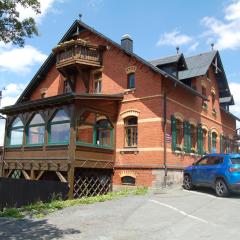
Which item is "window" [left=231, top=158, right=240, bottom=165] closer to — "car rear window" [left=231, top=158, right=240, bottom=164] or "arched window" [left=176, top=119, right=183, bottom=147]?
"car rear window" [left=231, top=158, right=240, bottom=164]

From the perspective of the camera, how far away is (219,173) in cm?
1622

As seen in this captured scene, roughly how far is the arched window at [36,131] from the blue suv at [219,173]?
28.6 feet

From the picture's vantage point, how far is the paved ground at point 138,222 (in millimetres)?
9320

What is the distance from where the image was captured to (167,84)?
2095 centimetres

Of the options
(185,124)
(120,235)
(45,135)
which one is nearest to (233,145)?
(185,124)

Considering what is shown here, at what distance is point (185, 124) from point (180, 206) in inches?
379

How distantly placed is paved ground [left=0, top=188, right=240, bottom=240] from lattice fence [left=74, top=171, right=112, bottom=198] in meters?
4.78

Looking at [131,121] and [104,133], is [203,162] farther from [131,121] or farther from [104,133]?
[104,133]

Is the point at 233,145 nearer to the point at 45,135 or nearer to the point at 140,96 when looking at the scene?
the point at 140,96

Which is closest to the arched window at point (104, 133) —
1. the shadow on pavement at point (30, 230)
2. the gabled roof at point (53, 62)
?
the gabled roof at point (53, 62)

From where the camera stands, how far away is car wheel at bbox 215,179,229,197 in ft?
52.3

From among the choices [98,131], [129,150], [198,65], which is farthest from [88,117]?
[198,65]

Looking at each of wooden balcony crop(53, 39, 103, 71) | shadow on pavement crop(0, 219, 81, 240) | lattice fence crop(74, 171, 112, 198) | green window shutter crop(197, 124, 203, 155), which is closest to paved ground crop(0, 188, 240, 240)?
shadow on pavement crop(0, 219, 81, 240)

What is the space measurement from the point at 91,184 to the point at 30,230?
400 inches
